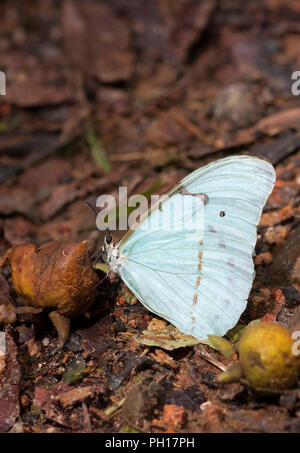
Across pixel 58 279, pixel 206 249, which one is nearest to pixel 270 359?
pixel 206 249

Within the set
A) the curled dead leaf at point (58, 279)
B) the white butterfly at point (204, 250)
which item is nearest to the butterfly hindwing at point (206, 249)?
the white butterfly at point (204, 250)

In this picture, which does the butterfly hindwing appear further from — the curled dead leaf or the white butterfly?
the curled dead leaf

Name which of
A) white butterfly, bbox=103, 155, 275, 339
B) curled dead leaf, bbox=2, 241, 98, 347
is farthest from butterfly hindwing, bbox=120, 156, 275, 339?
curled dead leaf, bbox=2, 241, 98, 347

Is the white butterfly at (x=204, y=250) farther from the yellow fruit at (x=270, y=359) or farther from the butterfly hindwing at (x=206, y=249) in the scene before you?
the yellow fruit at (x=270, y=359)

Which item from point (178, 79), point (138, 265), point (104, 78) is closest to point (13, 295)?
point (138, 265)
